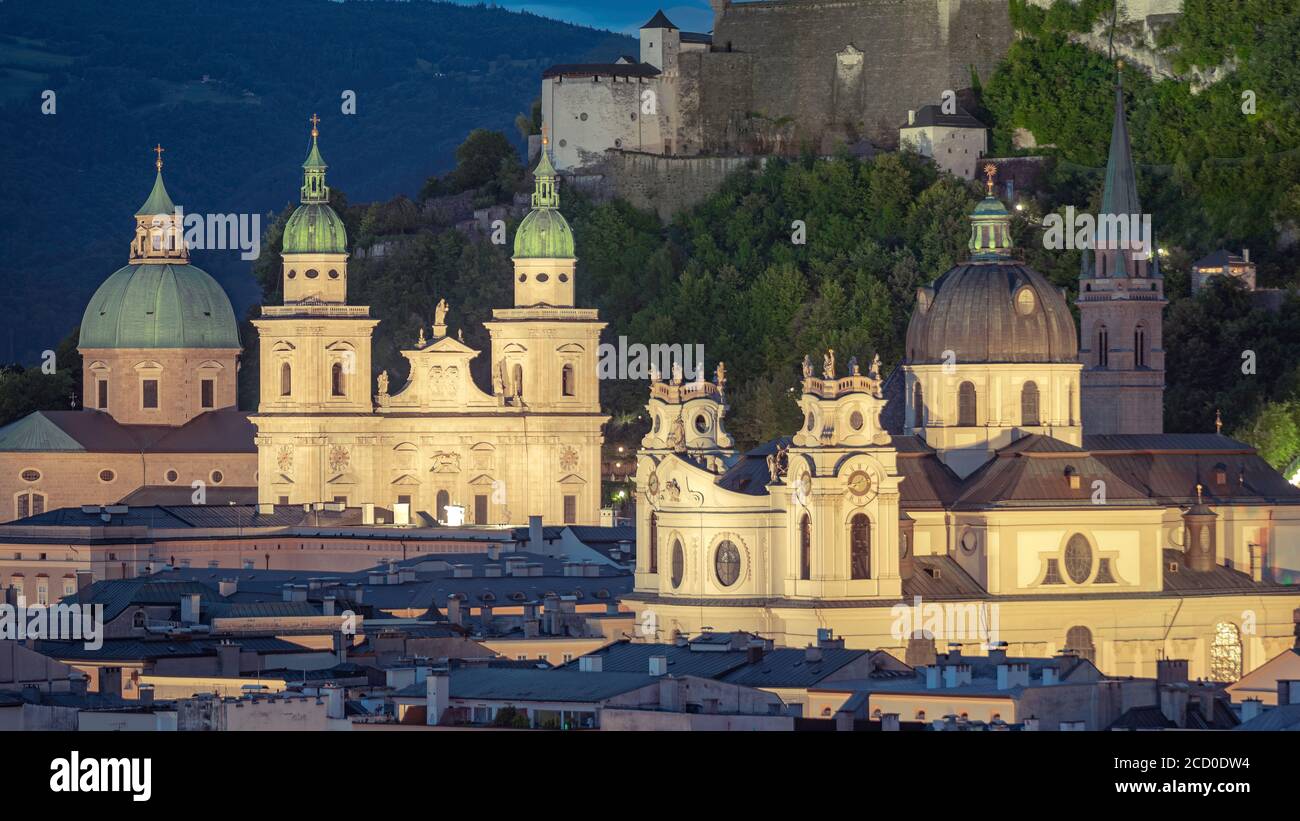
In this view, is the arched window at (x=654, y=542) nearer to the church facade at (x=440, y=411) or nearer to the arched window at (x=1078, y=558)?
the arched window at (x=1078, y=558)

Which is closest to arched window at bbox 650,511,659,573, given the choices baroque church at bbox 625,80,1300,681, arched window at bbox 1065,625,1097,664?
baroque church at bbox 625,80,1300,681

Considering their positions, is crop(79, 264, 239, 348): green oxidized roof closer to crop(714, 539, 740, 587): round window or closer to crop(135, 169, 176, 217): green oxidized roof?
crop(135, 169, 176, 217): green oxidized roof

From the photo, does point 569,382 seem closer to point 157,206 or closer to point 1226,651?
point 157,206

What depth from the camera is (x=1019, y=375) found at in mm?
98812

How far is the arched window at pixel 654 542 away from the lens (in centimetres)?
9594

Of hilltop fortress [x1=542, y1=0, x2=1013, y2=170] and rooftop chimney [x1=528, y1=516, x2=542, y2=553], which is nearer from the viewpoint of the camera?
rooftop chimney [x1=528, y1=516, x2=542, y2=553]

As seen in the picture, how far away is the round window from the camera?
93.0 meters

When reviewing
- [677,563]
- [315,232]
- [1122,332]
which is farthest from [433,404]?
[677,563]

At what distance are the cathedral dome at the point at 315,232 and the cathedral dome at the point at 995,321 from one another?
144 feet

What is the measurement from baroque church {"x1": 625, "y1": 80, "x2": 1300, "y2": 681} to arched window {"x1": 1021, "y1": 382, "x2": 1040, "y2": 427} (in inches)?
1.7

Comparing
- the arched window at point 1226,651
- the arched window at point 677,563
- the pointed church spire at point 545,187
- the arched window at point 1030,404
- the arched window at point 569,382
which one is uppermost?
the pointed church spire at point 545,187

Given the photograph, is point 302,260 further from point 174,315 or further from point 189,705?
point 189,705

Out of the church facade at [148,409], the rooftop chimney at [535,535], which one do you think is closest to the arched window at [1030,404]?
the rooftop chimney at [535,535]
